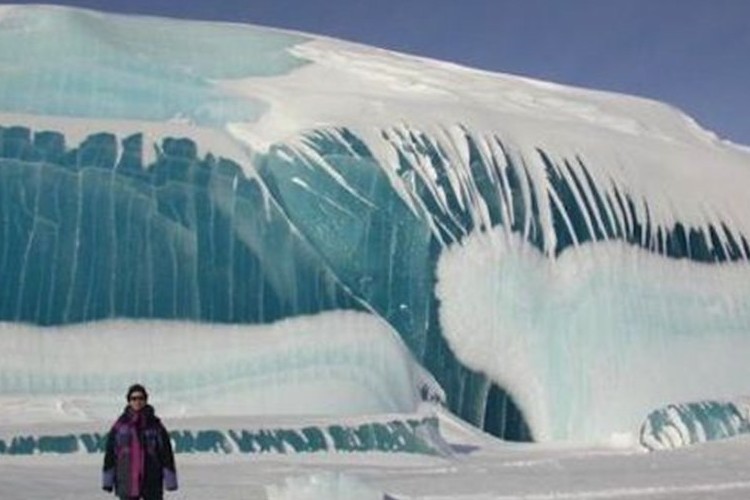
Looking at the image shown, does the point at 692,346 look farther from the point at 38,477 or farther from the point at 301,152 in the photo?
the point at 38,477

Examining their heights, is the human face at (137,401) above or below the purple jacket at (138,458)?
above

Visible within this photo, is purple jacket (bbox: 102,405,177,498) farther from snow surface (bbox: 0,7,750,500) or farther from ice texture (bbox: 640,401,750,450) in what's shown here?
ice texture (bbox: 640,401,750,450)

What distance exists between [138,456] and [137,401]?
41 centimetres

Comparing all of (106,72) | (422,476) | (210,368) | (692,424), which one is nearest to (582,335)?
(692,424)

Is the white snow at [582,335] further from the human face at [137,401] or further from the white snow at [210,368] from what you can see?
the human face at [137,401]

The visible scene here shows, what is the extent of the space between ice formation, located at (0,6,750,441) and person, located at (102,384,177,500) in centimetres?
1487

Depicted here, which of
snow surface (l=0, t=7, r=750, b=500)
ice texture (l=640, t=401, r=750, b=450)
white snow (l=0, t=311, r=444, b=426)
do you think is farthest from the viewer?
ice texture (l=640, t=401, r=750, b=450)

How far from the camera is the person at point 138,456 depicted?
10.4m

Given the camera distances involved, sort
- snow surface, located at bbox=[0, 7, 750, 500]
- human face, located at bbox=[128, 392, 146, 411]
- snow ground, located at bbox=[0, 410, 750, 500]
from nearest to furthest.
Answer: human face, located at bbox=[128, 392, 146, 411], snow ground, located at bbox=[0, 410, 750, 500], snow surface, located at bbox=[0, 7, 750, 500]

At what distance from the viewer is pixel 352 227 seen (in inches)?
1234

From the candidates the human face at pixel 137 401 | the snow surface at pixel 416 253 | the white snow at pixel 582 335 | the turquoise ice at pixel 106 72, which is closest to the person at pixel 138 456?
the human face at pixel 137 401

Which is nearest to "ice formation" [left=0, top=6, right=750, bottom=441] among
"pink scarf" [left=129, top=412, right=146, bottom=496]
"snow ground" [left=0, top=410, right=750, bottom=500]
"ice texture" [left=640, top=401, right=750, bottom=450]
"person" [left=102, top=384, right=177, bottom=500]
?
"ice texture" [left=640, top=401, right=750, bottom=450]

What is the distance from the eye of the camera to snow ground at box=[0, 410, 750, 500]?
15633 mm

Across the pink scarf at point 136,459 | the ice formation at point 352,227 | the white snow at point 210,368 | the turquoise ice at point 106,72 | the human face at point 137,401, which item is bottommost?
the pink scarf at point 136,459
